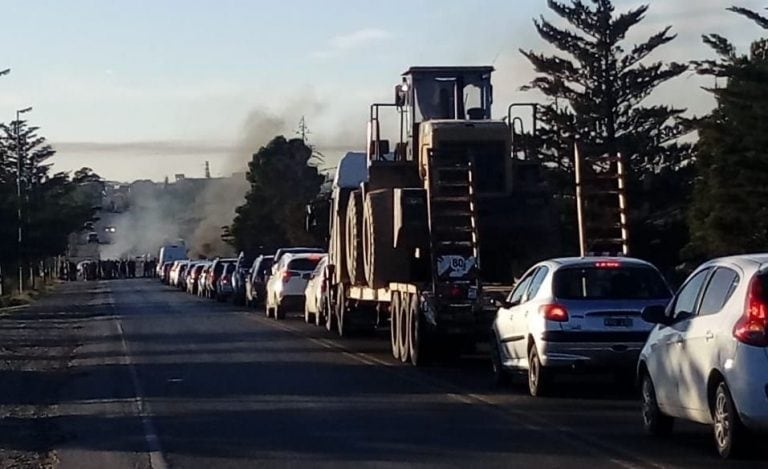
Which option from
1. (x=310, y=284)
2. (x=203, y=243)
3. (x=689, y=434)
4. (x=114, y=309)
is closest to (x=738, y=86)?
(x=310, y=284)

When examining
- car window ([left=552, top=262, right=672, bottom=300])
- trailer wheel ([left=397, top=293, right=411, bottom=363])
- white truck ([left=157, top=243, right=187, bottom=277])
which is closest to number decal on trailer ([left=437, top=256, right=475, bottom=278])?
trailer wheel ([left=397, top=293, right=411, bottom=363])

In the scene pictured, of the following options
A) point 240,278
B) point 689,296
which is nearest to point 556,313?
point 689,296

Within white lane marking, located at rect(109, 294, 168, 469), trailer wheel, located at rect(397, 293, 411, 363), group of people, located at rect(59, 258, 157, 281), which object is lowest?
white lane marking, located at rect(109, 294, 168, 469)

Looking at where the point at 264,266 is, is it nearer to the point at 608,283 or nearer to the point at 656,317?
the point at 608,283

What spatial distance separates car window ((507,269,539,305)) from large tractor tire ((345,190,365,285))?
7.42m

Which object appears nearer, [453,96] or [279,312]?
[453,96]

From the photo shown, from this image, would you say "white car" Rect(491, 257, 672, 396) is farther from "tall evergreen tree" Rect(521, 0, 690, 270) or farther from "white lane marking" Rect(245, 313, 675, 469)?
"tall evergreen tree" Rect(521, 0, 690, 270)

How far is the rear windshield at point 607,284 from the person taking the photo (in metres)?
17.8

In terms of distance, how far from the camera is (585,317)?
1762 cm

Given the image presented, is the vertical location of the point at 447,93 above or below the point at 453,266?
above

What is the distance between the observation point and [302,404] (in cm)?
1809

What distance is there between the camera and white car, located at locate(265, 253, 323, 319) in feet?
130

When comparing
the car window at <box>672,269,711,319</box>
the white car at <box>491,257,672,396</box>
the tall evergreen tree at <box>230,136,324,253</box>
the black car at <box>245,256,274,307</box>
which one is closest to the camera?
the car window at <box>672,269,711,319</box>

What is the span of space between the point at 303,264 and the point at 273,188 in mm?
57451
